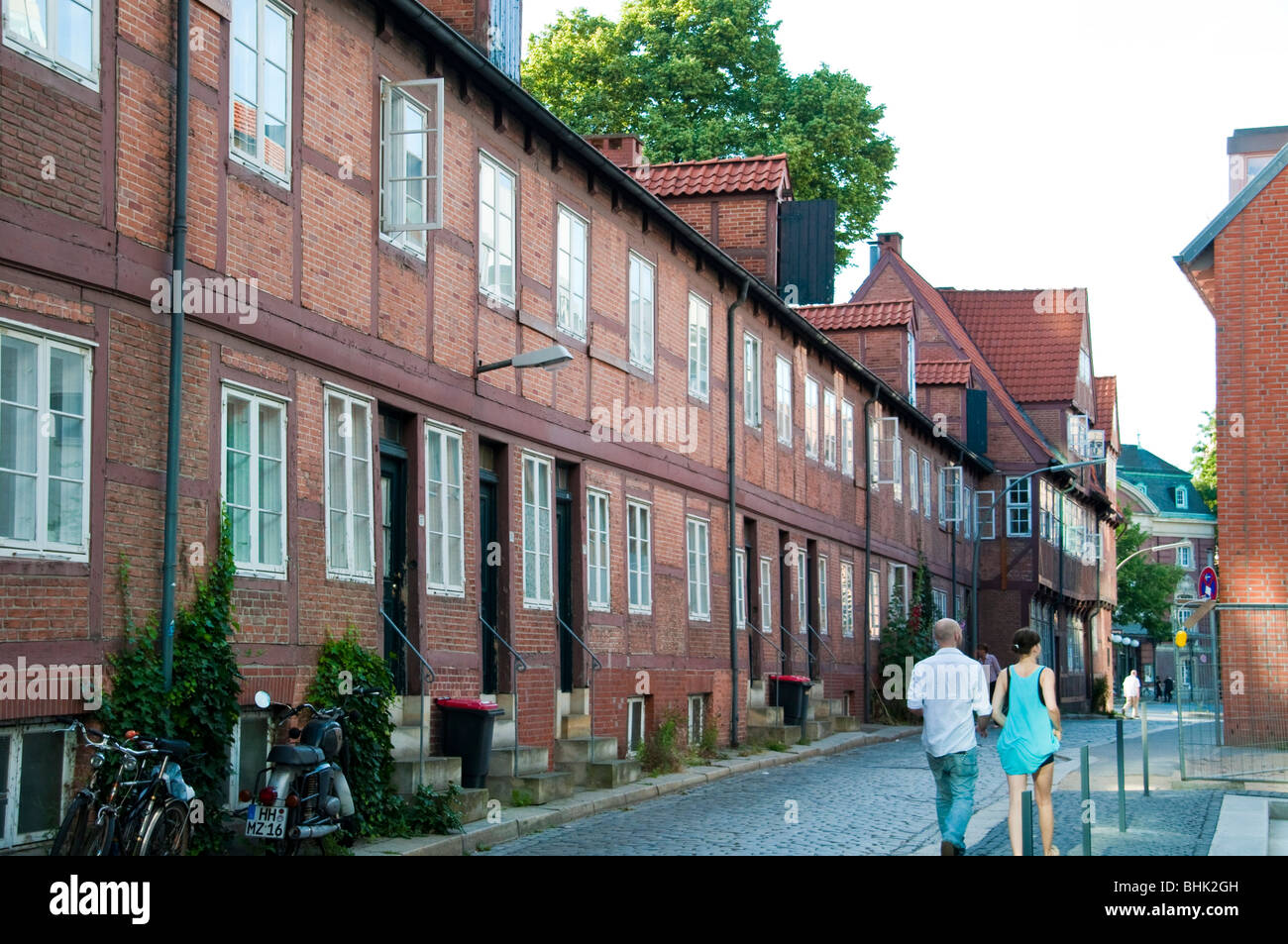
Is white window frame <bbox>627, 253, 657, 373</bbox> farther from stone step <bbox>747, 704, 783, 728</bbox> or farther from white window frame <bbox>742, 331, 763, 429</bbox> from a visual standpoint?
stone step <bbox>747, 704, 783, 728</bbox>

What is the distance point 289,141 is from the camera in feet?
41.0

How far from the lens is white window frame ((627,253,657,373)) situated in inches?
797

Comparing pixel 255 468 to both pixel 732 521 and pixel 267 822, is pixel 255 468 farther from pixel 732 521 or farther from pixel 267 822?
pixel 732 521

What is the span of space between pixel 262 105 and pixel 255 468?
2.69m

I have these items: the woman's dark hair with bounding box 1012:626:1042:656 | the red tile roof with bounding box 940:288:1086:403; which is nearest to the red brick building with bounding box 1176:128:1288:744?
the woman's dark hair with bounding box 1012:626:1042:656

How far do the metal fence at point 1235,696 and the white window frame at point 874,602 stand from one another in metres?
12.1

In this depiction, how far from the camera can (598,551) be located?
1886 centimetres

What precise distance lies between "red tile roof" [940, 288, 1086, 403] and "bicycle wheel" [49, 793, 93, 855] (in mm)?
46863

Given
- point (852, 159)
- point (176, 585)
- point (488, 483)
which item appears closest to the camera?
point (176, 585)

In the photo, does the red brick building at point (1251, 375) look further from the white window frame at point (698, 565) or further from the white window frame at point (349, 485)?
the white window frame at point (349, 485)

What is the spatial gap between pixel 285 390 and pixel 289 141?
192cm

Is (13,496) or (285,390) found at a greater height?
(285,390)

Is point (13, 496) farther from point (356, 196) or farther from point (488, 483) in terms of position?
point (488, 483)

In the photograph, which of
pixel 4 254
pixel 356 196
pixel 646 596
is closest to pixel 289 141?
pixel 356 196
